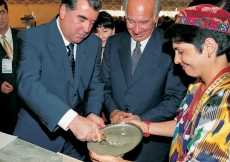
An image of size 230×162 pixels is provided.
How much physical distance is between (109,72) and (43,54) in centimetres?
64

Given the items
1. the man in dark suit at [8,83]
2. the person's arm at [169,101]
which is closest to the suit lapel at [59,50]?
the person's arm at [169,101]

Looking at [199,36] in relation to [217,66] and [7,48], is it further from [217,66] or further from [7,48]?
[7,48]

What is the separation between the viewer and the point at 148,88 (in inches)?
82.0

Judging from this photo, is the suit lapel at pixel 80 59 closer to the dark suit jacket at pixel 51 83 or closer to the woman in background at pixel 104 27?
the dark suit jacket at pixel 51 83

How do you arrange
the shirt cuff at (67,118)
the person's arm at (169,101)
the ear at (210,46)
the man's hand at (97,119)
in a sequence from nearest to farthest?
the ear at (210,46), the shirt cuff at (67,118), the man's hand at (97,119), the person's arm at (169,101)

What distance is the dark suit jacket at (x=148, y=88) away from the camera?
81.1 inches

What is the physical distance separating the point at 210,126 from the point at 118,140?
520 millimetres

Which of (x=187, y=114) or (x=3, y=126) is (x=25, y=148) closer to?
(x=187, y=114)

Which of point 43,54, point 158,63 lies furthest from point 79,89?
point 158,63

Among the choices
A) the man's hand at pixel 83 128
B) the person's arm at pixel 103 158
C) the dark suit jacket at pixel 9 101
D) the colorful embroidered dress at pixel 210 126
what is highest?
the colorful embroidered dress at pixel 210 126

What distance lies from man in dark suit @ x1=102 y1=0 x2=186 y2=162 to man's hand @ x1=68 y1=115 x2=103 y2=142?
43 centimetres

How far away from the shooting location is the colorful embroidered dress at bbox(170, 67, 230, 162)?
3.68 feet

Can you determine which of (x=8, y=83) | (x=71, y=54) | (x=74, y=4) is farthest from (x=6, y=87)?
(x=74, y=4)

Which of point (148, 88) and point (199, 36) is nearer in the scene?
point (199, 36)
